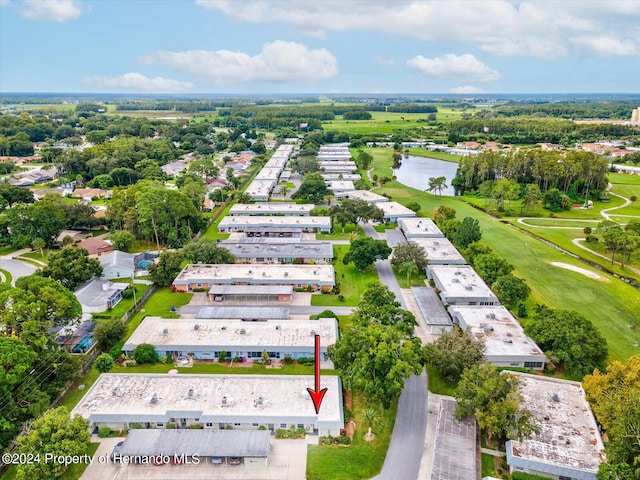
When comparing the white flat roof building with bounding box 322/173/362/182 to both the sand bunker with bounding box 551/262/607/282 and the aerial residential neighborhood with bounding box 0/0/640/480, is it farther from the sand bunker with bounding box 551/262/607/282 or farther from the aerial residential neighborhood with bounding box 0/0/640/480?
the sand bunker with bounding box 551/262/607/282

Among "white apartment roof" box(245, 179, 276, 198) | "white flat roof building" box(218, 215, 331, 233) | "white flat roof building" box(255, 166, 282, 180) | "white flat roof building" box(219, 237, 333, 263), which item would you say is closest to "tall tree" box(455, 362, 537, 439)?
"white flat roof building" box(219, 237, 333, 263)

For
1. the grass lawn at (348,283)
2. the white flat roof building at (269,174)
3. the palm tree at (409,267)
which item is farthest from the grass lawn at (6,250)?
the palm tree at (409,267)

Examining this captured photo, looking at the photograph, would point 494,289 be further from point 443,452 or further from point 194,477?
point 194,477

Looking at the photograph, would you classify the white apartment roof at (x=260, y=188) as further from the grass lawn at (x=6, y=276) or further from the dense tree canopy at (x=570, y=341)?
the dense tree canopy at (x=570, y=341)

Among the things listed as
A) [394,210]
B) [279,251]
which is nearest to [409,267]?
[279,251]

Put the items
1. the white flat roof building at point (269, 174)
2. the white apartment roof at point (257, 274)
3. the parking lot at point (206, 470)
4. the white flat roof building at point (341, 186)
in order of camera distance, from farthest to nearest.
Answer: the white flat roof building at point (269, 174) < the white flat roof building at point (341, 186) < the white apartment roof at point (257, 274) < the parking lot at point (206, 470)
